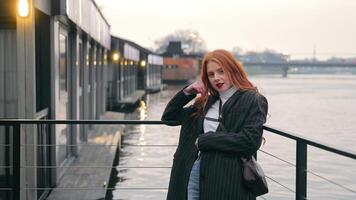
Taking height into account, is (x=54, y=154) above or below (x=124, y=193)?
above

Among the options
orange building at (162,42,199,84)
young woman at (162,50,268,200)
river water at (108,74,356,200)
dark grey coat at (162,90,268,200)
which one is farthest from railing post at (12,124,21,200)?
orange building at (162,42,199,84)

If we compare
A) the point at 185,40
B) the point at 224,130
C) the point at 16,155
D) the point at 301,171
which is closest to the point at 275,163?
the point at 16,155

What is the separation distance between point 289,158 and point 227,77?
12.4m

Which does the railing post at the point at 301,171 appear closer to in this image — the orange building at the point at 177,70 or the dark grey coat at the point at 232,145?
the dark grey coat at the point at 232,145

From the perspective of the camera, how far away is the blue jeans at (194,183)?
315 centimetres

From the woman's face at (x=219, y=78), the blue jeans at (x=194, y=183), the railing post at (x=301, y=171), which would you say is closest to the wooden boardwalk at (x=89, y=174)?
the railing post at (x=301, y=171)

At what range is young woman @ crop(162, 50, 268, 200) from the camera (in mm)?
2982

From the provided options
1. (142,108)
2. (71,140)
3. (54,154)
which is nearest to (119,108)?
(142,108)

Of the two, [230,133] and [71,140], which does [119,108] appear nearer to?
[71,140]

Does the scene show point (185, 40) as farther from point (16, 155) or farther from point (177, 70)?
point (16, 155)

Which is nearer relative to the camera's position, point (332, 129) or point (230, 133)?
point (230, 133)

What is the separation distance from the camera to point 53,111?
8.26 meters

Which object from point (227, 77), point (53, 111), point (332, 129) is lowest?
point (332, 129)

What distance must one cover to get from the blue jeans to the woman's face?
0.41 metres
